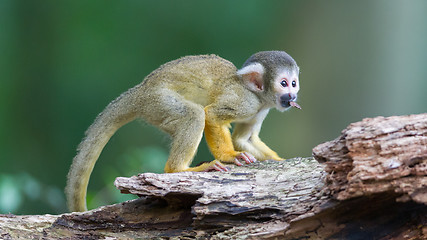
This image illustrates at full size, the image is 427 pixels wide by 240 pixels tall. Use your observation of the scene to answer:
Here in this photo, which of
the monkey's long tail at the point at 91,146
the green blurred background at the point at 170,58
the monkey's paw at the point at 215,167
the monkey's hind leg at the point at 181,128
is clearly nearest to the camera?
the monkey's paw at the point at 215,167

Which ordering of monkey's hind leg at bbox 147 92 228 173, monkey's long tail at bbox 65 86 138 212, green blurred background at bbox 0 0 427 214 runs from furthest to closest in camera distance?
1. green blurred background at bbox 0 0 427 214
2. monkey's long tail at bbox 65 86 138 212
3. monkey's hind leg at bbox 147 92 228 173

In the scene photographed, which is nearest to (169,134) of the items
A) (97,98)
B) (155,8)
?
(97,98)

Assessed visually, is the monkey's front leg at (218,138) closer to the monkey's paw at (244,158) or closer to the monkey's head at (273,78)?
the monkey's paw at (244,158)

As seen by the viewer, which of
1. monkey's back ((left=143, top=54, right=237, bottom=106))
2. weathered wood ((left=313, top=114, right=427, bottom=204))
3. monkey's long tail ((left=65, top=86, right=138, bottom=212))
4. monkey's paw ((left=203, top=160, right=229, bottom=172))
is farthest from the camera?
monkey's back ((left=143, top=54, right=237, bottom=106))

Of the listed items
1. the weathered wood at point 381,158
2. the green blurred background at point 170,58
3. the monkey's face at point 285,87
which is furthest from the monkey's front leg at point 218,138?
the green blurred background at point 170,58

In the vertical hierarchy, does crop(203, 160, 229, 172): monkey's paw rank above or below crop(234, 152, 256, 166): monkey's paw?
below

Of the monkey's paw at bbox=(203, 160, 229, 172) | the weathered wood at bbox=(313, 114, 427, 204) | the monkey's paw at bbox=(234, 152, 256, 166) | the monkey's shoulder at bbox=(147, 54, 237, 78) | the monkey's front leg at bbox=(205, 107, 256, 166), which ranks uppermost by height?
the monkey's shoulder at bbox=(147, 54, 237, 78)

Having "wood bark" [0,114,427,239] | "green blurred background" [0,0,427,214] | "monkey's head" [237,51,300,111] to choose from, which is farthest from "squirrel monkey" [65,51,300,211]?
"green blurred background" [0,0,427,214]

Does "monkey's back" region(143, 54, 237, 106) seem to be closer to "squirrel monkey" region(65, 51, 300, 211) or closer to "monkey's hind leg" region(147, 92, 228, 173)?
"squirrel monkey" region(65, 51, 300, 211)

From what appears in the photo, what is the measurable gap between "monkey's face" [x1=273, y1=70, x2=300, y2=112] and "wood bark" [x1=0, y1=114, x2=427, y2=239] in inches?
34.2

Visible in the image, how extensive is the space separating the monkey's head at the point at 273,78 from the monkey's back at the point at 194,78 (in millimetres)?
161

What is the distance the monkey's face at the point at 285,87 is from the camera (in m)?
3.67

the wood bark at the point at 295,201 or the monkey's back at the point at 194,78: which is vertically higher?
the monkey's back at the point at 194,78

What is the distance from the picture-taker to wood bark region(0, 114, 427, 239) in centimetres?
192
